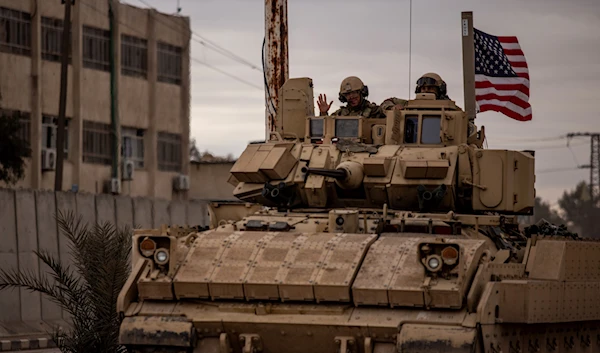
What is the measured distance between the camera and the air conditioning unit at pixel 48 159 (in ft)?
155

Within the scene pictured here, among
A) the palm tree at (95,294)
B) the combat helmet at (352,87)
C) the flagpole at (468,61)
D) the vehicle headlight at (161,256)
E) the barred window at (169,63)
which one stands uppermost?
the barred window at (169,63)

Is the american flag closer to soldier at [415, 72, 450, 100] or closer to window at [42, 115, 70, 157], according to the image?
soldier at [415, 72, 450, 100]

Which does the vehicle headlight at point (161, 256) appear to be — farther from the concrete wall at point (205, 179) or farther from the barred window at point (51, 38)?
the concrete wall at point (205, 179)

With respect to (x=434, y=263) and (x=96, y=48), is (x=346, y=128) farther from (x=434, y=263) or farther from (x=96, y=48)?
(x=96, y=48)

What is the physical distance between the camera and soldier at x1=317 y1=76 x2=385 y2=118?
21.6 meters

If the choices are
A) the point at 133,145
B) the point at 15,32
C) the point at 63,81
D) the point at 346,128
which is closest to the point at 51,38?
the point at 15,32

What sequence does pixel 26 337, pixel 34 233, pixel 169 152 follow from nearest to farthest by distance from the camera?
1. pixel 26 337
2. pixel 34 233
3. pixel 169 152

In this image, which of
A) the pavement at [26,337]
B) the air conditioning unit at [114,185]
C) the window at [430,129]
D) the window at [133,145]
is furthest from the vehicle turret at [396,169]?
the window at [133,145]

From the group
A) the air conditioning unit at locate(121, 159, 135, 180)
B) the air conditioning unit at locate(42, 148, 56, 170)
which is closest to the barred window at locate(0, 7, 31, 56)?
the air conditioning unit at locate(42, 148, 56, 170)

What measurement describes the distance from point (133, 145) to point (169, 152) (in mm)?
2486

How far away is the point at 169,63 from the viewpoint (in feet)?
177

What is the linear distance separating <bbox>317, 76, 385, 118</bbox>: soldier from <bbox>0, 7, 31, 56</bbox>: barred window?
2567 centimetres

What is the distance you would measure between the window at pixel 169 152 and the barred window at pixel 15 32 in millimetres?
8831

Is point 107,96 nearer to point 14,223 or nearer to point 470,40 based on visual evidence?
point 14,223
